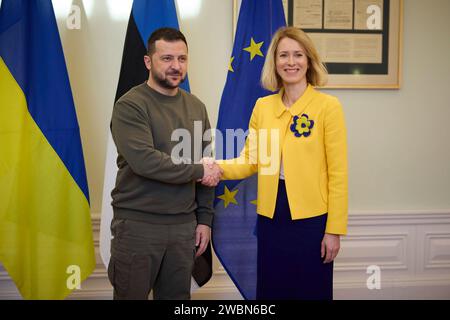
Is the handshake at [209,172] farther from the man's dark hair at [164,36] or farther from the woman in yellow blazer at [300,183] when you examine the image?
the man's dark hair at [164,36]

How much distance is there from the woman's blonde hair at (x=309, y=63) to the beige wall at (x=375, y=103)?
2.59 ft

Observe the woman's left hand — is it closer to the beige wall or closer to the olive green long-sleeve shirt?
the olive green long-sleeve shirt

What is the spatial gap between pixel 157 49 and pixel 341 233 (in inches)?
41.8

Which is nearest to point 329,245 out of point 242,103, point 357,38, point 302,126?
point 302,126

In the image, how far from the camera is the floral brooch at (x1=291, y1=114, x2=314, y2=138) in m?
1.82

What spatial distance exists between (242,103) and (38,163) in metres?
1.09

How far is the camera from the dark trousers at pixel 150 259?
189 centimetres

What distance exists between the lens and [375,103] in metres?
2.80

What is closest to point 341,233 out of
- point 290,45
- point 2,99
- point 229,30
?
point 290,45

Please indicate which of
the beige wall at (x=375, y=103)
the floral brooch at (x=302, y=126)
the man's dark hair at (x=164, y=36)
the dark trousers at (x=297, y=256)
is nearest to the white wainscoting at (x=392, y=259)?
the beige wall at (x=375, y=103)

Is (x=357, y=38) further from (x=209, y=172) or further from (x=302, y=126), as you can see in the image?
(x=209, y=172)

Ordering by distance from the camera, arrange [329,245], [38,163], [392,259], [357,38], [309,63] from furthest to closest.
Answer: [392,259] → [357,38] → [38,163] → [309,63] → [329,245]
